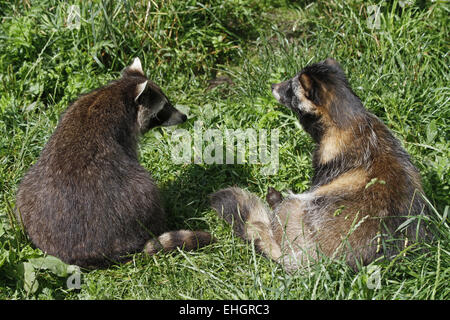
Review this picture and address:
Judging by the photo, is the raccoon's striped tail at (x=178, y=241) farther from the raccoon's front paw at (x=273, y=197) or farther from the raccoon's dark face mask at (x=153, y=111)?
the raccoon's dark face mask at (x=153, y=111)

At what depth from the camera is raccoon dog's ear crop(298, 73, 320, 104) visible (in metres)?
4.57

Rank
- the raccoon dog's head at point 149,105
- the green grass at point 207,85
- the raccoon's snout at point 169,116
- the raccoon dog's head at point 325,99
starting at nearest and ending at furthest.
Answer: the green grass at point 207,85 < the raccoon dog's head at point 325,99 < the raccoon dog's head at point 149,105 < the raccoon's snout at point 169,116

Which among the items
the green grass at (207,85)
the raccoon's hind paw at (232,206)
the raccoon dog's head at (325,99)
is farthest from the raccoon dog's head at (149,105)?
the raccoon dog's head at (325,99)

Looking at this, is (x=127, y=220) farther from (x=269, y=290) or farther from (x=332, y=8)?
(x=332, y=8)

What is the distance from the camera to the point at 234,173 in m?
5.43

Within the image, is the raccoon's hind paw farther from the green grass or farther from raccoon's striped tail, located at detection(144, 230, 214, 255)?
raccoon's striped tail, located at detection(144, 230, 214, 255)

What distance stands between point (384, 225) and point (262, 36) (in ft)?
10.2

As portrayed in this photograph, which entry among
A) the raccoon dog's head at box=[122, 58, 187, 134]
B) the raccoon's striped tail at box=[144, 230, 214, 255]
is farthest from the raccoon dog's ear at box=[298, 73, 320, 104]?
the raccoon's striped tail at box=[144, 230, 214, 255]

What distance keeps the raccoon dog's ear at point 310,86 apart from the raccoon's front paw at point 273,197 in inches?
39.9

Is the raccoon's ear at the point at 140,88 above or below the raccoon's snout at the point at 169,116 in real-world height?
above

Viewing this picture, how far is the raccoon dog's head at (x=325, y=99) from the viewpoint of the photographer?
Answer: 14.9ft

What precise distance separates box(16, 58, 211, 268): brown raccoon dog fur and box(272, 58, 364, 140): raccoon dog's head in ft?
4.48

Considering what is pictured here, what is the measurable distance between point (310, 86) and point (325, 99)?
17cm
